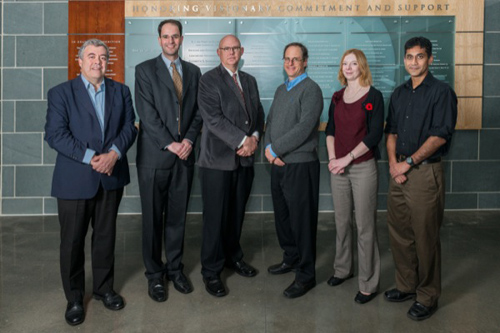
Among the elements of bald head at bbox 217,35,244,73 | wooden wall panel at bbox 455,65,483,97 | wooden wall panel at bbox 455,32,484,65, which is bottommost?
bald head at bbox 217,35,244,73

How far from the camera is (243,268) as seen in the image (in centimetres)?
317

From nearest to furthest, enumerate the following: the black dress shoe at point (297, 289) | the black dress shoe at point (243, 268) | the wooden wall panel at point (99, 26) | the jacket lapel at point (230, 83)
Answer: the black dress shoe at point (297, 289) → the jacket lapel at point (230, 83) → the black dress shoe at point (243, 268) → the wooden wall panel at point (99, 26)

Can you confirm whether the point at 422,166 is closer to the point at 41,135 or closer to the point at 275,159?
the point at 275,159

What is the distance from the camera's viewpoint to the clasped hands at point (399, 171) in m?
2.50

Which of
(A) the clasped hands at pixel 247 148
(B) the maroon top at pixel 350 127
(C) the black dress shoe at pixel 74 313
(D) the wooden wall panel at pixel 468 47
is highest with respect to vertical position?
(D) the wooden wall panel at pixel 468 47

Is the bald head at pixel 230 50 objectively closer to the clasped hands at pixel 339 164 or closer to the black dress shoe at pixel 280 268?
the clasped hands at pixel 339 164

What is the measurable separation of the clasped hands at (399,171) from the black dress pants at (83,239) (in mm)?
1605

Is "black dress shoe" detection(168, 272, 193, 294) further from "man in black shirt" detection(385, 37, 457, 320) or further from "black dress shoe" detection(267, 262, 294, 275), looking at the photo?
"man in black shirt" detection(385, 37, 457, 320)

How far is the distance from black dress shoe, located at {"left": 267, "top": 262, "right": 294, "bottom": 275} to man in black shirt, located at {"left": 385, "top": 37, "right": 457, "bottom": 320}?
878 millimetres

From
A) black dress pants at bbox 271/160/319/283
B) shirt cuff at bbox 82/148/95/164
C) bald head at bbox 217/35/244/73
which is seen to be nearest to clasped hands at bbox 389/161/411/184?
black dress pants at bbox 271/160/319/283

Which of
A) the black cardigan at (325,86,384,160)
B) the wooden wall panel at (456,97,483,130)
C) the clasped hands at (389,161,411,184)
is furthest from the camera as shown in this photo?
the wooden wall panel at (456,97,483,130)

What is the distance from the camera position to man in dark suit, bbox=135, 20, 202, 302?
280 cm

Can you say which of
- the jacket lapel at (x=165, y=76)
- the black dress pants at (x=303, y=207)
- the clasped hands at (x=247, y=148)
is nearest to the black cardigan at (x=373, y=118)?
the black dress pants at (x=303, y=207)

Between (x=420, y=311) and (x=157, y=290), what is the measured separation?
1.53m
